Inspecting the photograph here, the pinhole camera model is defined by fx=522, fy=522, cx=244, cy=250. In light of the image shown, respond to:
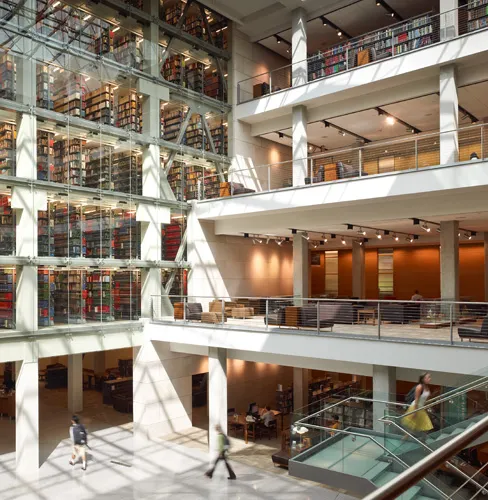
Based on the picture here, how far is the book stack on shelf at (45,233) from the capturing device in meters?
12.0

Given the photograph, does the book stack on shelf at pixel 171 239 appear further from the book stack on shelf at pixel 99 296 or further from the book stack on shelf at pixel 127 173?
the book stack on shelf at pixel 99 296

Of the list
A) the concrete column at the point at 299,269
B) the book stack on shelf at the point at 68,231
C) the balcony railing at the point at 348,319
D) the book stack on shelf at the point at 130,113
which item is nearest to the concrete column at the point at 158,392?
the balcony railing at the point at 348,319

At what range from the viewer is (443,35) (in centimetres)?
1177

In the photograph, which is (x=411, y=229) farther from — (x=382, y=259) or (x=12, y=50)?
(x=12, y=50)

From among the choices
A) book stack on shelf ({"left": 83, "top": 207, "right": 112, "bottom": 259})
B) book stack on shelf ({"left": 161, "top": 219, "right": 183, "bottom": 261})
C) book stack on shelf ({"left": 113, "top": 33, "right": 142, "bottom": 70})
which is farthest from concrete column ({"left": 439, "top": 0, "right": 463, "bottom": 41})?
book stack on shelf ({"left": 83, "top": 207, "right": 112, "bottom": 259})

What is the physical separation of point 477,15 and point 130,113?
886 cm

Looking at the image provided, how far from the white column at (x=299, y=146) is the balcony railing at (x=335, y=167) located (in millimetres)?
28

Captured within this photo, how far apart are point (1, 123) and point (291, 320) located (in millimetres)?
7874

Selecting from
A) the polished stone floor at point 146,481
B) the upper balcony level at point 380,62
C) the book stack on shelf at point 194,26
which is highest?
the book stack on shelf at point 194,26

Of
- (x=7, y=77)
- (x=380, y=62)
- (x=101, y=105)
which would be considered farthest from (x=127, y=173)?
(x=380, y=62)

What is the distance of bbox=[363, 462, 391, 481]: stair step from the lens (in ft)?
24.2

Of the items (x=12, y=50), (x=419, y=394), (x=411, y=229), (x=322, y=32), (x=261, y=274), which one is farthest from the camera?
(x=261, y=274)

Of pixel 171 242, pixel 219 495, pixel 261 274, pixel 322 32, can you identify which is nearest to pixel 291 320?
pixel 219 495

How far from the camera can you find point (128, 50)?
45.9ft
